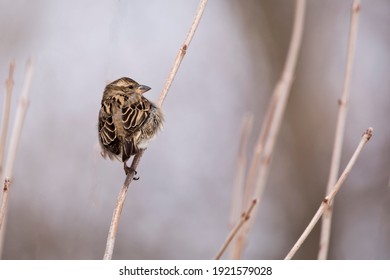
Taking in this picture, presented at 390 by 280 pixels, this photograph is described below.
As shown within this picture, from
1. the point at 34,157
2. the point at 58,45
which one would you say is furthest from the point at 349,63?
the point at 34,157

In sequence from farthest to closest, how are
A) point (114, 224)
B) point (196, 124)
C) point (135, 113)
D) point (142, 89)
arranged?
point (196, 124) → point (142, 89) → point (135, 113) → point (114, 224)

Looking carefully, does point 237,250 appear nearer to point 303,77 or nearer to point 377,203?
point 377,203

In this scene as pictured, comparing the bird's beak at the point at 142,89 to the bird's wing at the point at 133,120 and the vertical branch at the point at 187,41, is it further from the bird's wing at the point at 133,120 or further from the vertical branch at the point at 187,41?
the vertical branch at the point at 187,41

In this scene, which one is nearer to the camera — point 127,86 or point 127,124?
point 127,124

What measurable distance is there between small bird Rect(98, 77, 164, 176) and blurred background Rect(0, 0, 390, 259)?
3.80 feet

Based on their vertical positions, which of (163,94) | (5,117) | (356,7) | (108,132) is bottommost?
(5,117)

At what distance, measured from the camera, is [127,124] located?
162 inches

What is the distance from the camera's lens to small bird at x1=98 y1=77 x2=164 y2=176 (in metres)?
3.98

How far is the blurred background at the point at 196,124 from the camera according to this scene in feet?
19.8

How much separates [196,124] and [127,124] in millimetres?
3419

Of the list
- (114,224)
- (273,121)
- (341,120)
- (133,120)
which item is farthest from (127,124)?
(341,120)

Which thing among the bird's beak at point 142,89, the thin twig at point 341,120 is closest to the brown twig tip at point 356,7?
Answer: the thin twig at point 341,120

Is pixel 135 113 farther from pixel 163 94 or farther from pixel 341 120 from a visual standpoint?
pixel 341 120

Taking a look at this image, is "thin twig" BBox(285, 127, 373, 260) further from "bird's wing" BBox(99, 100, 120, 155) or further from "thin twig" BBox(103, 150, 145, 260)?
"bird's wing" BBox(99, 100, 120, 155)
